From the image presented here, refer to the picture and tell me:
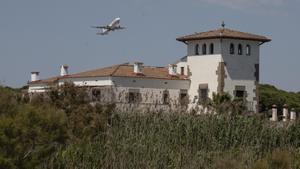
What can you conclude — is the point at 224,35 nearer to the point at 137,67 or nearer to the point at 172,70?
the point at 172,70

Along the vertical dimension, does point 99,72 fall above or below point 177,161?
above

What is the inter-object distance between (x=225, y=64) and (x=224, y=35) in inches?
68.9

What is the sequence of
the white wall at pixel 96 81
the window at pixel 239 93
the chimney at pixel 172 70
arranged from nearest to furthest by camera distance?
1. the white wall at pixel 96 81
2. the window at pixel 239 93
3. the chimney at pixel 172 70

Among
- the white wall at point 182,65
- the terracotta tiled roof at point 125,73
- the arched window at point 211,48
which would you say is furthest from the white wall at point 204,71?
the terracotta tiled roof at point 125,73

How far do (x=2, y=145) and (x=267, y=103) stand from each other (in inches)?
1737

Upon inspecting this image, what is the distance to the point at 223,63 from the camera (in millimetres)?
44969

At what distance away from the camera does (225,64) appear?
45.1 m

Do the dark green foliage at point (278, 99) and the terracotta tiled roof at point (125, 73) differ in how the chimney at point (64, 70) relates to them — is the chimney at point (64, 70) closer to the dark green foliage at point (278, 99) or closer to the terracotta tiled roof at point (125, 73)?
the terracotta tiled roof at point (125, 73)

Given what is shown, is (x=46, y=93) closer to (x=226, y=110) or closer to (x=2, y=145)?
(x=226, y=110)

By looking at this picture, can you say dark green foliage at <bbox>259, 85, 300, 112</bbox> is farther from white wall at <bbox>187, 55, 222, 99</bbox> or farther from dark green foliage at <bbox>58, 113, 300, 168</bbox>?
dark green foliage at <bbox>58, 113, 300, 168</bbox>

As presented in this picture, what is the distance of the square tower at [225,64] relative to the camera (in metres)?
44.9

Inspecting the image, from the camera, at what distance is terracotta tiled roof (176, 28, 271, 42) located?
1772 inches

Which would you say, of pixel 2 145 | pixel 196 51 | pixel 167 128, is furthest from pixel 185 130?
pixel 196 51

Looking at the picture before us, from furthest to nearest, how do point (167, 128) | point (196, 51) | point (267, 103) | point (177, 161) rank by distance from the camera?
point (267, 103) → point (196, 51) → point (167, 128) → point (177, 161)
